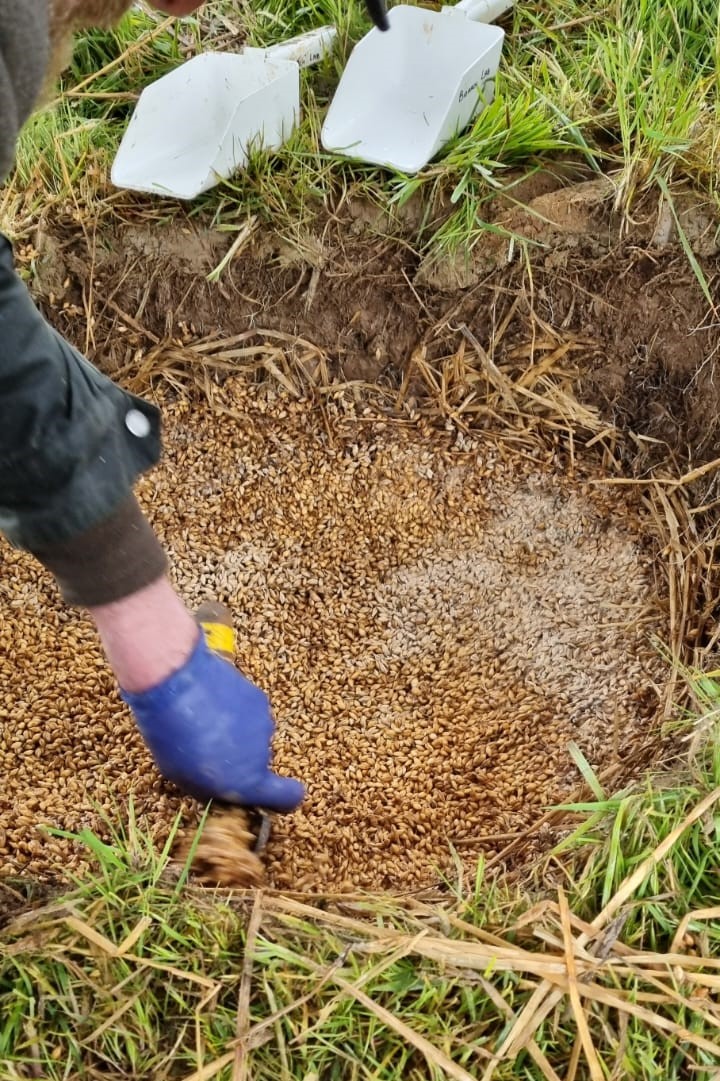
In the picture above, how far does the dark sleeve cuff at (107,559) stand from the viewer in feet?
3.52

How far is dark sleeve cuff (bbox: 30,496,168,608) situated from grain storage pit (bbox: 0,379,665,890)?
0.47 m

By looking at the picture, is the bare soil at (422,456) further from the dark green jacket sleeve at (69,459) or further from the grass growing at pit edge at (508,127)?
the dark green jacket sleeve at (69,459)

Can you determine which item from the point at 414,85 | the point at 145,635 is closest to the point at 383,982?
the point at 145,635

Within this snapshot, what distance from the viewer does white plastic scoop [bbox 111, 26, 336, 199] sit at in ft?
5.80

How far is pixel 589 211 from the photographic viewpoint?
69.6 inches

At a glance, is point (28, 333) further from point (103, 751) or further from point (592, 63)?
point (592, 63)

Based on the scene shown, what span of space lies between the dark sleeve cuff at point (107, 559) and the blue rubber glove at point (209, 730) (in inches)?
5.7

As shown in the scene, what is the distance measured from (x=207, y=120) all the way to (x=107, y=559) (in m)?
1.19

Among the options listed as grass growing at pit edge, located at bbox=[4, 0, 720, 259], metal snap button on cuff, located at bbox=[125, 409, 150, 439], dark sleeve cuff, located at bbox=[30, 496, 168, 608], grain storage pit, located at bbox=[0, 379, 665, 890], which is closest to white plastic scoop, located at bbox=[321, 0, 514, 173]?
grass growing at pit edge, located at bbox=[4, 0, 720, 259]

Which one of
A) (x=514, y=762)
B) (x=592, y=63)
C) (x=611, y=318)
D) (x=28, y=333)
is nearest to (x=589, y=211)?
(x=611, y=318)

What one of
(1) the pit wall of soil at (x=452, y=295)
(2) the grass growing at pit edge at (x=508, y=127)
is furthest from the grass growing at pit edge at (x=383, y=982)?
(2) the grass growing at pit edge at (x=508, y=127)

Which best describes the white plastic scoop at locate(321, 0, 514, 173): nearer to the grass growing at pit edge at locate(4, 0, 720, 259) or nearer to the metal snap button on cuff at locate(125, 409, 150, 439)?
the grass growing at pit edge at locate(4, 0, 720, 259)

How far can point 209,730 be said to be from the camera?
3.91 ft

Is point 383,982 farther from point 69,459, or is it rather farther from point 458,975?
point 69,459
